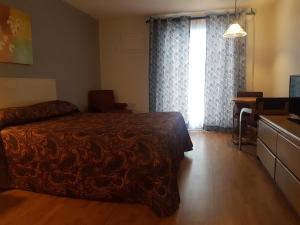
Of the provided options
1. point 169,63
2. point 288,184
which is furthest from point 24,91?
point 288,184

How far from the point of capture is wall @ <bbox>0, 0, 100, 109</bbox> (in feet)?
11.4

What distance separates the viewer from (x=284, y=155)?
6.60ft

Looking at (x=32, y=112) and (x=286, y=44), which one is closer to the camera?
(x=32, y=112)

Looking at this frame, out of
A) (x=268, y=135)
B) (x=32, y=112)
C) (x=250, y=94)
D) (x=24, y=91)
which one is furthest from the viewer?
(x=250, y=94)

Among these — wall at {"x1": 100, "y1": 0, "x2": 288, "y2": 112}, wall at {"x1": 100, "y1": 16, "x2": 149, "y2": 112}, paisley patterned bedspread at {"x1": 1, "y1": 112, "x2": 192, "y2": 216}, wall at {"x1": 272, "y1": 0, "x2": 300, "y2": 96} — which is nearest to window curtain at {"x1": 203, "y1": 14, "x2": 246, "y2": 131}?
wall at {"x1": 100, "y1": 0, "x2": 288, "y2": 112}

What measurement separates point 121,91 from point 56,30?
2006 mm

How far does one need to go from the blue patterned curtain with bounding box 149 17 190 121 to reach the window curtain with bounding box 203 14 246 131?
0.46 meters

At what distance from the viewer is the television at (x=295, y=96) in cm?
243

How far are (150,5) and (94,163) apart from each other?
3.45 meters

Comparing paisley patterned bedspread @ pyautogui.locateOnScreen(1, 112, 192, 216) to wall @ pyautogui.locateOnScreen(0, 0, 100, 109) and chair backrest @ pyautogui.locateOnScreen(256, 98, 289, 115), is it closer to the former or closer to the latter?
wall @ pyautogui.locateOnScreen(0, 0, 100, 109)

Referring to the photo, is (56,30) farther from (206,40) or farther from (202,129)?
(202,129)

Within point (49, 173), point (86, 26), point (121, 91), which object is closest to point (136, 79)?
point (121, 91)

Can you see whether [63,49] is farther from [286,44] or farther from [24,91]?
[286,44]

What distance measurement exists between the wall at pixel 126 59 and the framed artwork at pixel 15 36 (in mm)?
2298
